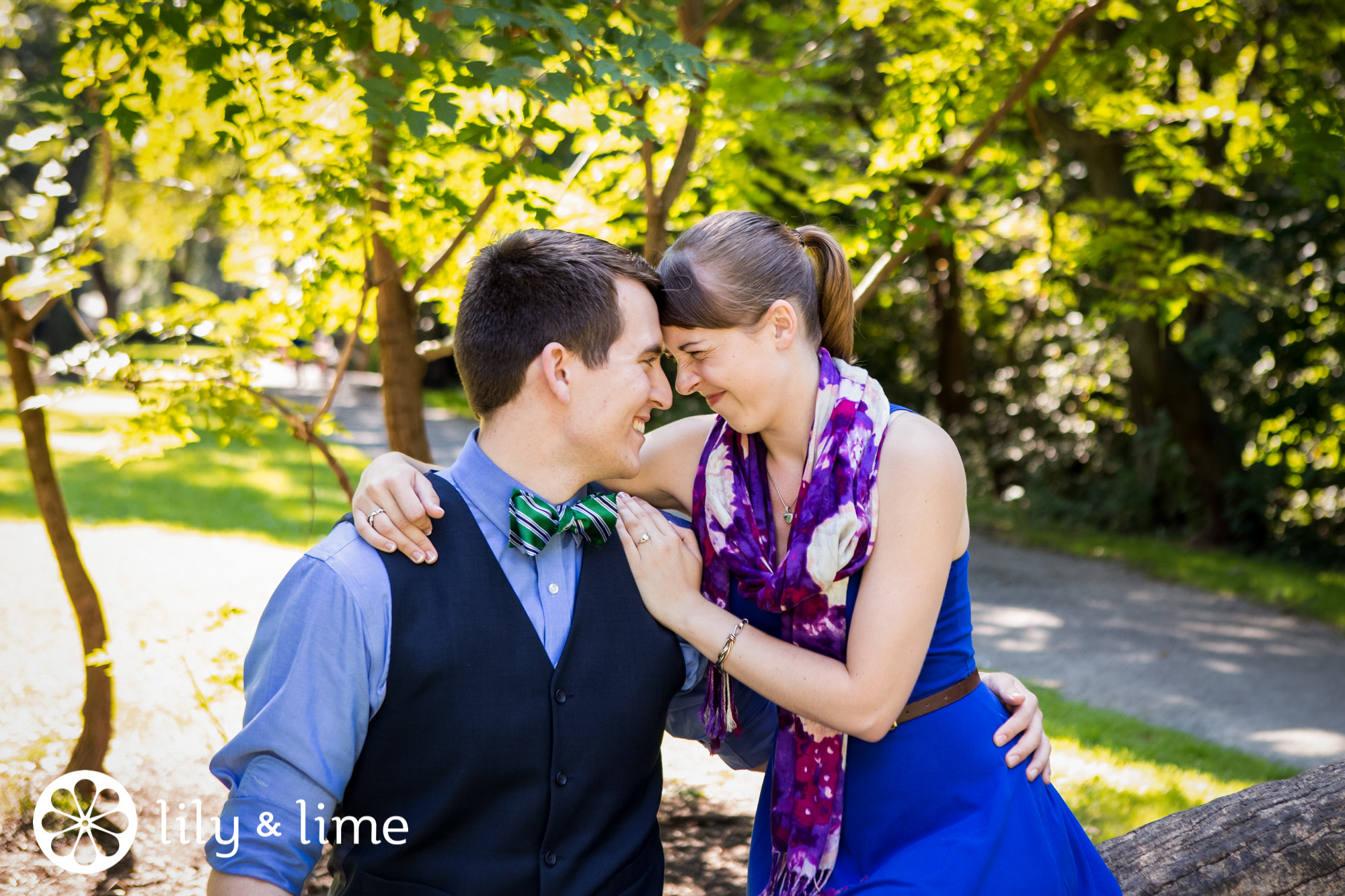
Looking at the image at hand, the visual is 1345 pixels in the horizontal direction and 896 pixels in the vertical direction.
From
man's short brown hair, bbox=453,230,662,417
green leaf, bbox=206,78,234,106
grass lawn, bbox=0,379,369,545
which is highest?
green leaf, bbox=206,78,234,106

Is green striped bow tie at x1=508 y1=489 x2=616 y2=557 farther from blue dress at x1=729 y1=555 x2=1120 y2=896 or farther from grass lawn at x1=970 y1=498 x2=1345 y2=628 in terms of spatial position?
grass lawn at x1=970 y1=498 x2=1345 y2=628

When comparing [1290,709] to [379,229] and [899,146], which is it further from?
[379,229]

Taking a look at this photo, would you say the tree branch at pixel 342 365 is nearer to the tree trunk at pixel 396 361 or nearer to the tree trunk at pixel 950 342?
the tree trunk at pixel 396 361

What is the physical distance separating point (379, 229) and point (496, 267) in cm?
172

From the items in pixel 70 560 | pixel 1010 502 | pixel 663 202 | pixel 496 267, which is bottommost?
pixel 1010 502

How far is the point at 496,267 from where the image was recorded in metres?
2.15

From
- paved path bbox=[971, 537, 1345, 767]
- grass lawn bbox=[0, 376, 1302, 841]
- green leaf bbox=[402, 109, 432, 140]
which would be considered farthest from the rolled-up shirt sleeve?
paved path bbox=[971, 537, 1345, 767]

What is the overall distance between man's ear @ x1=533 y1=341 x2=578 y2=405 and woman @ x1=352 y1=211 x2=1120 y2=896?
0.78 feet

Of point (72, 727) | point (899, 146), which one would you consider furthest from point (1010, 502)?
point (72, 727)

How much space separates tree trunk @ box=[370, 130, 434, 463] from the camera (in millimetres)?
4070

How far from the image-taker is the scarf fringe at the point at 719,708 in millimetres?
2303

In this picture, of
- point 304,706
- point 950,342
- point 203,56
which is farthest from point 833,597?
point 950,342

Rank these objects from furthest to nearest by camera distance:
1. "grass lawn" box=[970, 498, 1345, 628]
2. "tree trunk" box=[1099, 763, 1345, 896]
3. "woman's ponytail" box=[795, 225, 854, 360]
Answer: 1. "grass lawn" box=[970, 498, 1345, 628]
2. "tree trunk" box=[1099, 763, 1345, 896]
3. "woman's ponytail" box=[795, 225, 854, 360]

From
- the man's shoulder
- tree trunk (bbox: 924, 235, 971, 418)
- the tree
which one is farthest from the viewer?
tree trunk (bbox: 924, 235, 971, 418)
